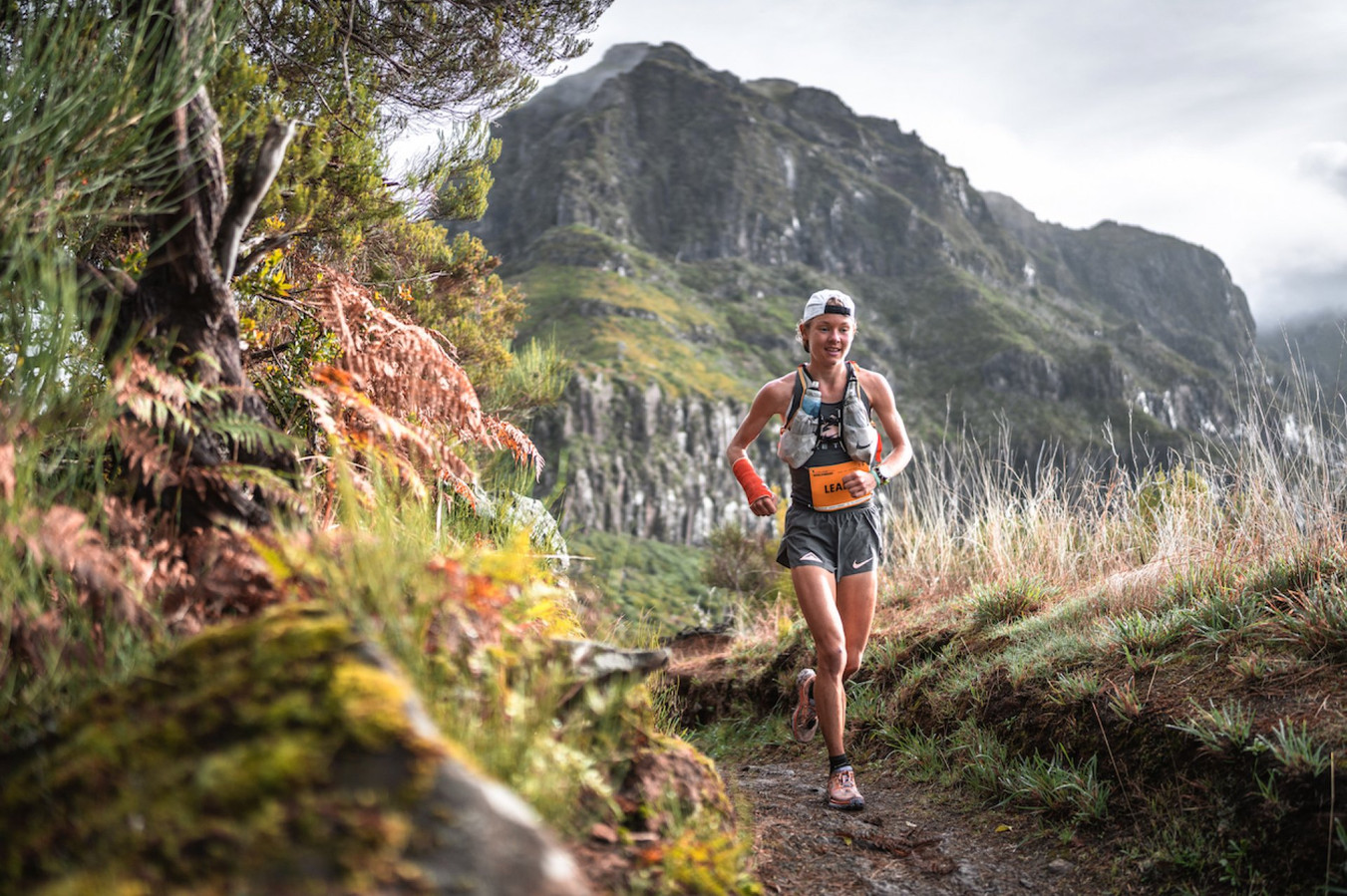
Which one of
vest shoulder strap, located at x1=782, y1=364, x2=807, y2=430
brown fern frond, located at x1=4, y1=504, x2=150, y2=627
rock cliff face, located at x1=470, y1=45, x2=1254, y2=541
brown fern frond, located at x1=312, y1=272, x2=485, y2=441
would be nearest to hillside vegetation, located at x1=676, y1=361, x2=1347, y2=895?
vest shoulder strap, located at x1=782, y1=364, x2=807, y2=430

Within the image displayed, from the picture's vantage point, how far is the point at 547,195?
152 metres

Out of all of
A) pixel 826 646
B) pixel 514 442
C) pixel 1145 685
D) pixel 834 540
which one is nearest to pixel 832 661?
pixel 826 646

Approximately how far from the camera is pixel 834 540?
3838 millimetres

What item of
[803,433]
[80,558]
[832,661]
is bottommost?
[832,661]

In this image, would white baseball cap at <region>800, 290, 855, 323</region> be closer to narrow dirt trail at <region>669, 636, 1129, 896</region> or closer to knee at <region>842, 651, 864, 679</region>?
knee at <region>842, 651, 864, 679</region>

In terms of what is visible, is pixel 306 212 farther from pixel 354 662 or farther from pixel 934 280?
pixel 934 280

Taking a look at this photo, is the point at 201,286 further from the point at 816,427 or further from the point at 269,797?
the point at 816,427

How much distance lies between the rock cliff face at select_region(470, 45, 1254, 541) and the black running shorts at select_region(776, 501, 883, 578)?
55.9m

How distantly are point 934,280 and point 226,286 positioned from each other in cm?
15008

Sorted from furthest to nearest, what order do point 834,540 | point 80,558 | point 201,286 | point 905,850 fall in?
point 834,540
point 905,850
point 201,286
point 80,558

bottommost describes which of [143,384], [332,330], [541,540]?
[541,540]

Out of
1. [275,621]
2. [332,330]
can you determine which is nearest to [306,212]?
[332,330]

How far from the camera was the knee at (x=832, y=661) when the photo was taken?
3.55 m

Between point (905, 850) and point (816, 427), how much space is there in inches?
74.0
